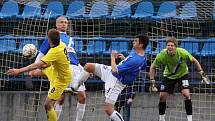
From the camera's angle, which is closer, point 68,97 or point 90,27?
point 68,97

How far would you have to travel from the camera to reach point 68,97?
44.2 feet

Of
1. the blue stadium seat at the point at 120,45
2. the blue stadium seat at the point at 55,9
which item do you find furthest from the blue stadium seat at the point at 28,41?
the blue stadium seat at the point at 55,9

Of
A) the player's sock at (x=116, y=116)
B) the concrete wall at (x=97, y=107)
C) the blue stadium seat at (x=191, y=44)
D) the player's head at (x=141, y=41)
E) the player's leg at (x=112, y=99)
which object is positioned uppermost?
the player's head at (x=141, y=41)

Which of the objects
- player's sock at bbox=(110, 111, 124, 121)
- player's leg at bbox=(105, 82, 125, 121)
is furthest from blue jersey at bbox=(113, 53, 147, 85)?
player's sock at bbox=(110, 111, 124, 121)

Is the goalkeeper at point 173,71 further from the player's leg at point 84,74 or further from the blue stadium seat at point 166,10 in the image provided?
the blue stadium seat at point 166,10

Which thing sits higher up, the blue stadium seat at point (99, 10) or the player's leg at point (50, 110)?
the blue stadium seat at point (99, 10)

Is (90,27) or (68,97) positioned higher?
(90,27)

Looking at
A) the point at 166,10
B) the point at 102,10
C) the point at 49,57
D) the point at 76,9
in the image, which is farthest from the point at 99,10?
the point at 49,57

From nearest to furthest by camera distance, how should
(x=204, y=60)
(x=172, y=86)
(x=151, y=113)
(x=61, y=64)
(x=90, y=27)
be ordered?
1. (x=61, y=64)
2. (x=172, y=86)
3. (x=151, y=113)
4. (x=204, y=60)
5. (x=90, y=27)

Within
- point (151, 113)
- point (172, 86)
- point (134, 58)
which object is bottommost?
point (151, 113)

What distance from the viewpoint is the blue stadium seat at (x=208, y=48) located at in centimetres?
1476

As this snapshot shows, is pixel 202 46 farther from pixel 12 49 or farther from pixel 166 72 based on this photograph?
pixel 12 49

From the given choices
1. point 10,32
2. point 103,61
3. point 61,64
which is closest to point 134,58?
point 61,64

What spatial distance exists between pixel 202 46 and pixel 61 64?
18.4ft
